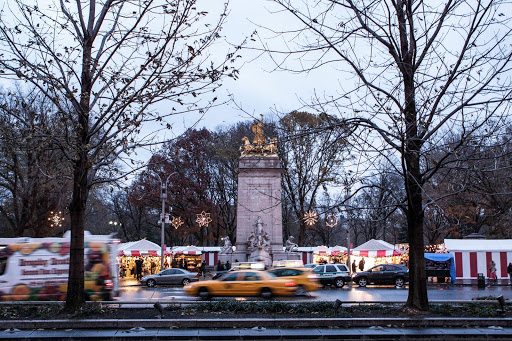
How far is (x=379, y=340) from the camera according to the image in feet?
34.4

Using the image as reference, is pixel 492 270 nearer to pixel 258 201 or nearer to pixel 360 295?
pixel 360 295

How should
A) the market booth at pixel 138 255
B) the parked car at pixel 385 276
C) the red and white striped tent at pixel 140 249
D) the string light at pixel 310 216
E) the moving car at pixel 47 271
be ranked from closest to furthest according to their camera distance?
the string light at pixel 310 216 < the moving car at pixel 47 271 < the parked car at pixel 385 276 < the red and white striped tent at pixel 140 249 < the market booth at pixel 138 255

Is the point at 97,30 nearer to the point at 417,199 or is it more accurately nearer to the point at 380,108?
the point at 380,108

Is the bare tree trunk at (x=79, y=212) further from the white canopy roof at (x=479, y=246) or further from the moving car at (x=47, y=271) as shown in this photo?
the white canopy roof at (x=479, y=246)

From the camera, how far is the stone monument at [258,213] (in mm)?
38094

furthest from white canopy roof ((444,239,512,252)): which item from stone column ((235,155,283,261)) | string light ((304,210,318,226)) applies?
stone column ((235,155,283,261))

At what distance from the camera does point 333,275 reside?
3011 cm

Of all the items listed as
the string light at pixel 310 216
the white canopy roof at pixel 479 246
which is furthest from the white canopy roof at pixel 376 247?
the string light at pixel 310 216

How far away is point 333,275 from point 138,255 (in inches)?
625

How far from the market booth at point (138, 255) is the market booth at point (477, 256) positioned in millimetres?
21592

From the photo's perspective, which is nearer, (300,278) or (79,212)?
(79,212)

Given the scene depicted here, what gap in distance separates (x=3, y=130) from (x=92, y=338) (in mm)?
5656

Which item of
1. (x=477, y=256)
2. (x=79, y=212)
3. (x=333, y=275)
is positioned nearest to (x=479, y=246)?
(x=477, y=256)

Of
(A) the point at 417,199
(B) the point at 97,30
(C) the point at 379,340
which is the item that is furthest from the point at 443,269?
(B) the point at 97,30
